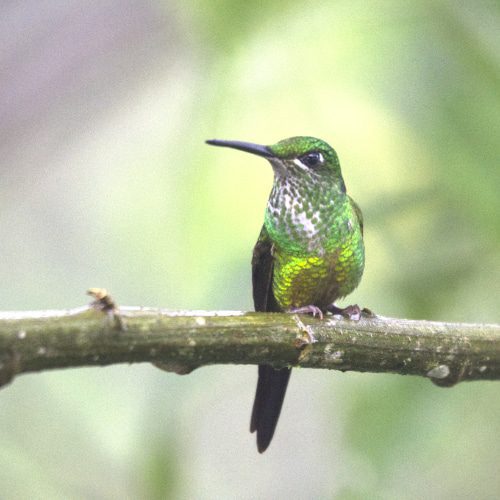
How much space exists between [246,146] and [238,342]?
0.78m

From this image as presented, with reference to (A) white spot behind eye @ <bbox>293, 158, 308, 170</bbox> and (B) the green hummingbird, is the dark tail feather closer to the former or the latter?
(B) the green hummingbird

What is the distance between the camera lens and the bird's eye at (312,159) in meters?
2.52

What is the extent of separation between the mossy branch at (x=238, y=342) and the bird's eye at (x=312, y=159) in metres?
0.67

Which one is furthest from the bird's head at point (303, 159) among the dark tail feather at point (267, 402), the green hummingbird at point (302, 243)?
the dark tail feather at point (267, 402)

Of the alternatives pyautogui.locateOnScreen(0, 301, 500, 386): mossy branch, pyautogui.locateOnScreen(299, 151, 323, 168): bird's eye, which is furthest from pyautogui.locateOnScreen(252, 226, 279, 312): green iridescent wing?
pyautogui.locateOnScreen(0, 301, 500, 386): mossy branch

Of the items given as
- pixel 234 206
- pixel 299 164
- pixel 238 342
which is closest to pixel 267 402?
pixel 299 164

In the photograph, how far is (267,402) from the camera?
2484mm

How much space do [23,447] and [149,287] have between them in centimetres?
104

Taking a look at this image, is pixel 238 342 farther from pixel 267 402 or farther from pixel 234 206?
pixel 234 206

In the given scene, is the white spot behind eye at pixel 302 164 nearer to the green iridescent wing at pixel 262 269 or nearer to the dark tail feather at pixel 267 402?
the green iridescent wing at pixel 262 269

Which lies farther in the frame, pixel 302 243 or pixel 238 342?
pixel 302 243

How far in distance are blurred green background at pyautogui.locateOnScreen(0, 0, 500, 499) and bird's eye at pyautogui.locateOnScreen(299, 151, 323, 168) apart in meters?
0.43

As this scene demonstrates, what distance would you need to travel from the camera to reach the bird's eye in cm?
252

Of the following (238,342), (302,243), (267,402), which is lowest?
(267,402)
